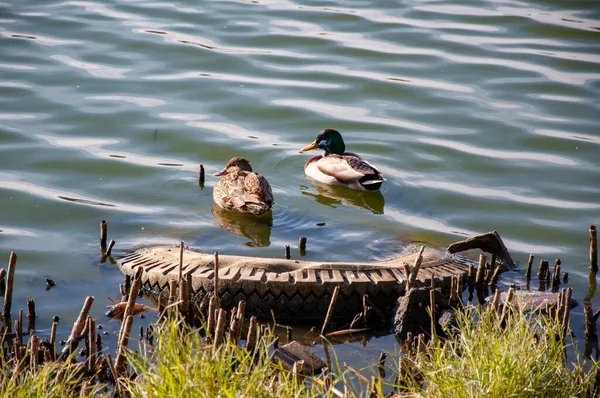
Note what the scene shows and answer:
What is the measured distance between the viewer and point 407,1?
16.7 meters

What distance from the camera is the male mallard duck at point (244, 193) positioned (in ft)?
30.0

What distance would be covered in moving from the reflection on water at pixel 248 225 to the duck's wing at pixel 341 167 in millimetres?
1325

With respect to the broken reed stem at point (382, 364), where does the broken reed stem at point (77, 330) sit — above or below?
above

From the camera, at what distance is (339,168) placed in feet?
34.7

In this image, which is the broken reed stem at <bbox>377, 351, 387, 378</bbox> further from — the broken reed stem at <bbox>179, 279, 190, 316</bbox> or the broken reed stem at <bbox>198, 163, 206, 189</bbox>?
the broken reed stem at <bbox>198, 163, 206, 189</bbox>

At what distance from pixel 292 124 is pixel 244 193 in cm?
302

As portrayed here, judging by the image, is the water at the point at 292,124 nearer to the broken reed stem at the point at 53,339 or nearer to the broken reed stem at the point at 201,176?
the broken reed stem at the point at 201,176

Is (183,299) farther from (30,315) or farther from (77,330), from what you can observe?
(30,315)

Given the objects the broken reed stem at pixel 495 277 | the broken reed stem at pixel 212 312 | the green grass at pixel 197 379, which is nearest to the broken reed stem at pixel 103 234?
the broken reed stem at pixel 212 312

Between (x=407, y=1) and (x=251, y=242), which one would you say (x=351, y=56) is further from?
(x=251, y=242)

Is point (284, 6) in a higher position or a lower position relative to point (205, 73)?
higher

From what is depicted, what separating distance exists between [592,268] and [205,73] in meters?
7.39

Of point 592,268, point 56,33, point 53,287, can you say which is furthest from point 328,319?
point 56,33

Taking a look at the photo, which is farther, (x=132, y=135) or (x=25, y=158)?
(x=132, y=135)
